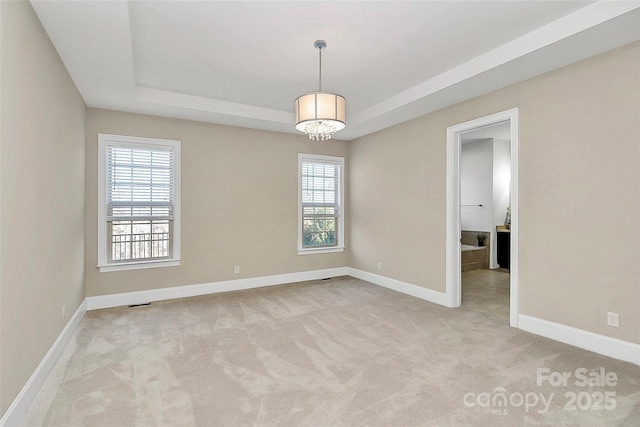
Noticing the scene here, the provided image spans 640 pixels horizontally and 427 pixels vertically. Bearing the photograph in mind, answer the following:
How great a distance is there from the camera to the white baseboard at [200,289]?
428 centimetres

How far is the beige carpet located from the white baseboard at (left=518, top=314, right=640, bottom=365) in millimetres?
93

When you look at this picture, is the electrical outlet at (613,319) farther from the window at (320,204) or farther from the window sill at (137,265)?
the window sill at (137,265)

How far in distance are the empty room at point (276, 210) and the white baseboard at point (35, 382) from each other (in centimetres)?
2

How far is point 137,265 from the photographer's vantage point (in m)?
4.44

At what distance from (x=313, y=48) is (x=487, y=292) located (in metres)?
4.28

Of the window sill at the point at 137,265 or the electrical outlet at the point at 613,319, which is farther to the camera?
the window sill at the point at 137,265

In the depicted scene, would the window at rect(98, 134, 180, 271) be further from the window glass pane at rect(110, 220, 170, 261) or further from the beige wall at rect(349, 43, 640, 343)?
the beige wall at rect(349, 43, 640, 343)

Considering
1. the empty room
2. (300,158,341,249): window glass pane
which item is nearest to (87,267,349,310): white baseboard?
the empty room

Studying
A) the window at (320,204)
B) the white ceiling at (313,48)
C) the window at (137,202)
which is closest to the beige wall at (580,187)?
the white ceiling at (313,48)

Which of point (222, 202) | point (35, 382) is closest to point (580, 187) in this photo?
point (222, 202)

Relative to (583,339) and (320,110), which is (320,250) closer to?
(320,110)

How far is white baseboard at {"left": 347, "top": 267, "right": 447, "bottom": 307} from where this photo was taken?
14.4ft

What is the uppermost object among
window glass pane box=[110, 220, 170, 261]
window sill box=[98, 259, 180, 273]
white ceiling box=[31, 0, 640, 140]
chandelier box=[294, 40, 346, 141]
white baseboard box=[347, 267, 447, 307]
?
white ceiling box=[31, 0, 640, 140]

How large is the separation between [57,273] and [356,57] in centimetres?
346
